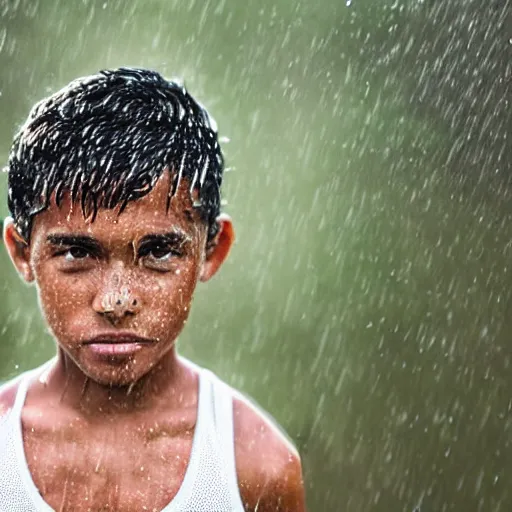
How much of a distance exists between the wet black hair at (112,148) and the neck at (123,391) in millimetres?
302

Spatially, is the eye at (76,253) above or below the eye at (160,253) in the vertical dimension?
below

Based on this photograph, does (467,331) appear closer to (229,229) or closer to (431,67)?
(431,67)

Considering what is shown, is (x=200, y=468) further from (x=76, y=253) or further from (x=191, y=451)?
(x=76, y=253)

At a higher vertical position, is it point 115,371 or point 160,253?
point 160,253

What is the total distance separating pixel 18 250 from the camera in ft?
5.28

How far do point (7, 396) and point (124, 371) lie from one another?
1.07 feet

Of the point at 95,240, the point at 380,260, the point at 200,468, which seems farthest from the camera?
the point at 380,260

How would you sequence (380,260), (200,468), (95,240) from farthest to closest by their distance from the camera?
(380,260) → (200,468) → (95,240)

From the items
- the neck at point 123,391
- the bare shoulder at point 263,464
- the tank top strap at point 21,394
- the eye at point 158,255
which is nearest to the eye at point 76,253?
the eye at point 158,255

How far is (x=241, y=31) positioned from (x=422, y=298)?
3.11ft

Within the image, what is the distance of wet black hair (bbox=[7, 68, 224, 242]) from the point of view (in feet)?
4.94

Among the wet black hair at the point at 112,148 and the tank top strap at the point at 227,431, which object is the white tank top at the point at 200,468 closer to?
the tank top strap at the point at 227,431

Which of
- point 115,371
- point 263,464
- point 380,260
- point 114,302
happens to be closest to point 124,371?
point 115,371

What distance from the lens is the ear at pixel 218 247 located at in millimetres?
1629
